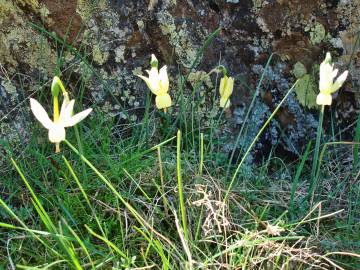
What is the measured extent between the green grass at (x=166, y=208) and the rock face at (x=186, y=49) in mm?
147

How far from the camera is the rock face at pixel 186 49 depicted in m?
2.75

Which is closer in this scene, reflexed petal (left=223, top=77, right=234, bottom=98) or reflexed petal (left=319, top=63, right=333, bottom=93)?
reflexed petal (left=319, top=63, right=333, bottom=93)

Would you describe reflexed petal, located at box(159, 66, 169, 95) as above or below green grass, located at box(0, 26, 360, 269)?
above

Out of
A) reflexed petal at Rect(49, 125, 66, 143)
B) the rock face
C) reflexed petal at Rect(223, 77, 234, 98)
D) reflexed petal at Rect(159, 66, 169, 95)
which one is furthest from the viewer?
the rock face

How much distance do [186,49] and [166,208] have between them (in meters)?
0.90

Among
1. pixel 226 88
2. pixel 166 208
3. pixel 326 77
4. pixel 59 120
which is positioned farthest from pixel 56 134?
pixel 326 77

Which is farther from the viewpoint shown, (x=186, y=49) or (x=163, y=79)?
(x=186, y=49)

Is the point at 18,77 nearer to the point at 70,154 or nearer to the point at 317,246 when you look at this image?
the point at 70,154

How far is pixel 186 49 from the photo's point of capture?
280cm

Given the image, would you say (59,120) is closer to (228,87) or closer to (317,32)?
(228,87)

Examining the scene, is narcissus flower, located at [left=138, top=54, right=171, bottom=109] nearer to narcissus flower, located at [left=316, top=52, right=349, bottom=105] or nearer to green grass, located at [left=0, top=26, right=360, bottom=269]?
green grass, located at [left=0, top=26, right=360, bottom=269]

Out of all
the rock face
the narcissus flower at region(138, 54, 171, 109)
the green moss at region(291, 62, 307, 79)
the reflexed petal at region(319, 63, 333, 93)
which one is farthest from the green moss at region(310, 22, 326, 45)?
the narcissus flower at region(138, 54, 171, 109)

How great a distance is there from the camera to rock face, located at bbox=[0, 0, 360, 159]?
275 cm

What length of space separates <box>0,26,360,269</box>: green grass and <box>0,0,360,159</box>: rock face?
147mm
